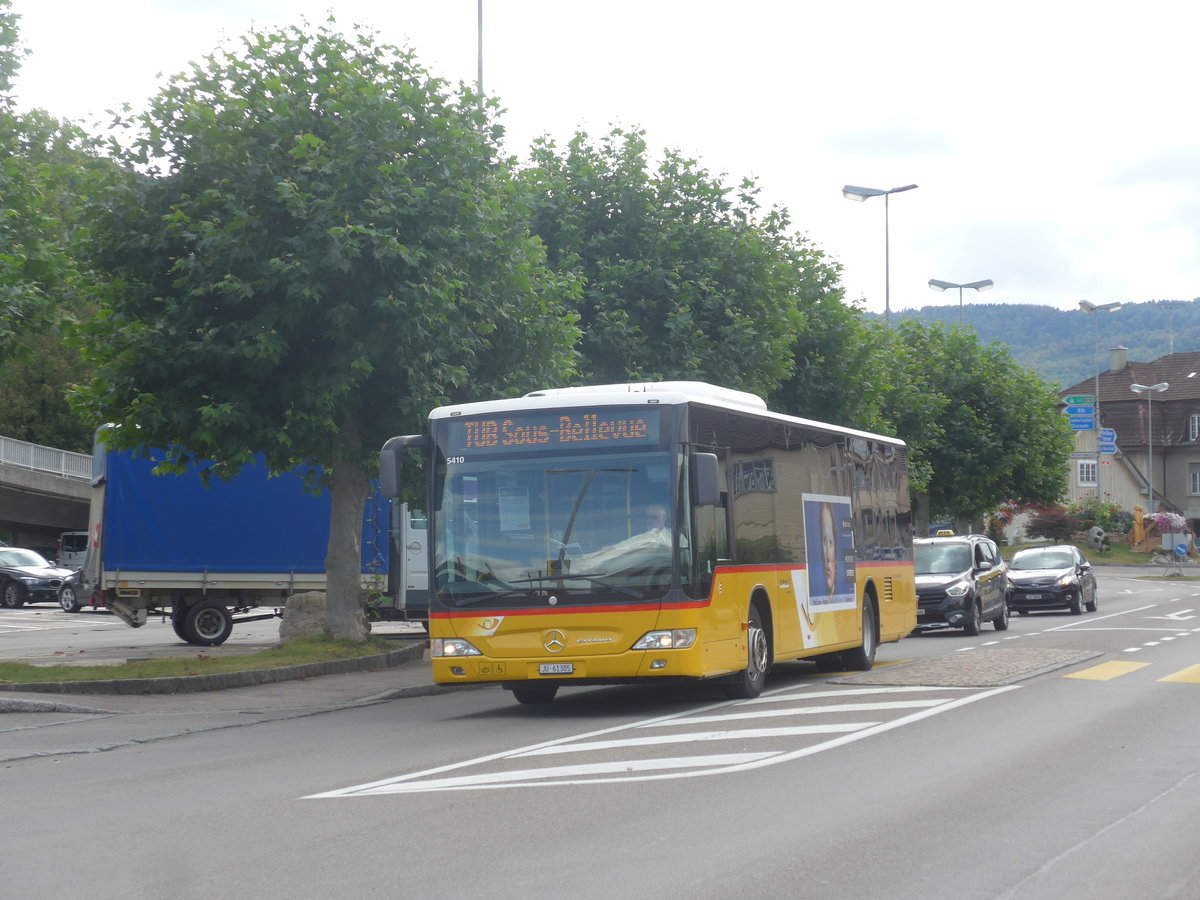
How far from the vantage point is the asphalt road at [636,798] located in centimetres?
683

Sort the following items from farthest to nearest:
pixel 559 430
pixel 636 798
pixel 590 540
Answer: pixel 559 430 → pixel 590 540 → pixel 636 798

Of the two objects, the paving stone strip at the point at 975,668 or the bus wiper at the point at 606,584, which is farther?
the paving stone strip at the point at 975,668

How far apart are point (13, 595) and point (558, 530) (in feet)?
120

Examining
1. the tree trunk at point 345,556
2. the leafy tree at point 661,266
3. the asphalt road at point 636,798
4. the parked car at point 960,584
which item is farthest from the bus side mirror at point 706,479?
the parked car at point 960,584

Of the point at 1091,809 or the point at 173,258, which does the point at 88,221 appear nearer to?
the point at 173,258

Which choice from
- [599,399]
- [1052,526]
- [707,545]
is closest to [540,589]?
[707,545]

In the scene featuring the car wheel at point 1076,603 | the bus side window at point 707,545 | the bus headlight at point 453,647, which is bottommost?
the car wheel at point 1076,603

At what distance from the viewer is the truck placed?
1029 inches

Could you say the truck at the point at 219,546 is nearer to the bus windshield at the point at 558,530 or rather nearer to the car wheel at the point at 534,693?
the car wheel at the point at 534,693

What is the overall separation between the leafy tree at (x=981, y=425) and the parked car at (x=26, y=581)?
86.2ft

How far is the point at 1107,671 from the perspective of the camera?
61.2ft

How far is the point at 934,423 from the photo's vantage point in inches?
1709

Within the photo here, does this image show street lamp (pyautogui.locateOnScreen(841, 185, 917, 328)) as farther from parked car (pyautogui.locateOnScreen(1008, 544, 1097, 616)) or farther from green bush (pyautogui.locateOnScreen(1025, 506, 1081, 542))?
green bush (pyautogui.locateOnScreen(1025, 506, 1081, 542))

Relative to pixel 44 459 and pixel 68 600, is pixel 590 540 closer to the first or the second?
pixel 68 600
